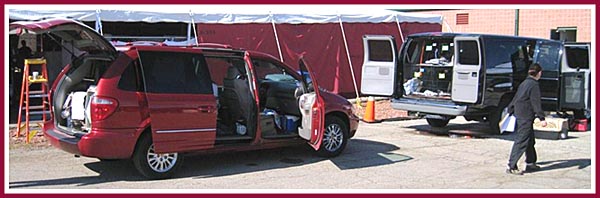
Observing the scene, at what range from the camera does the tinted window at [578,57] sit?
12311 mm

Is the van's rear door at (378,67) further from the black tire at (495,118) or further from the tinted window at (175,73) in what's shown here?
the tinted window at (175,73)

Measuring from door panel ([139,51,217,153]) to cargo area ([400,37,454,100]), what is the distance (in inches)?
208

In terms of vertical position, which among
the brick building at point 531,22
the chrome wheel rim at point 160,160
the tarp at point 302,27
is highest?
the brick building at point 531,22

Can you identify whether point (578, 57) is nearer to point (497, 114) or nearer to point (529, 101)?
point (497, 114)

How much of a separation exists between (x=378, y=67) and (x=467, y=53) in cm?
169

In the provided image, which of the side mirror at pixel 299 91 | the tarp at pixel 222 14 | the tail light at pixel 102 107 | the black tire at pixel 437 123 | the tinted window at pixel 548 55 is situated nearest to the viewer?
the tail light at pixel 102 107

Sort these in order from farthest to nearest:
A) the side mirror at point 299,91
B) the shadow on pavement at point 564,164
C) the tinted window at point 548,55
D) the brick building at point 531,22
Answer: the brick building at point 531,22 → the tinted window at point 548,55 → the side mirror at point 299,91 → the shadow on pavement at point 564,164

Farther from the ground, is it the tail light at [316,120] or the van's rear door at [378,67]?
the van's rear door at [378,67]

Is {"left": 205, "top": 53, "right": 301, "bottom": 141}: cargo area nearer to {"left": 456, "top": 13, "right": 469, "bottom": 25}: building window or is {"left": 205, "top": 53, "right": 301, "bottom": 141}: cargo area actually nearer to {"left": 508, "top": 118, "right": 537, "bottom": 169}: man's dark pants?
{"left": 508, "top": 118, "right": 537, "bottom": 169}: man's dark pants

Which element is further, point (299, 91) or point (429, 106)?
point (429, 106)

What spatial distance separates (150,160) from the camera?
24.1 ft

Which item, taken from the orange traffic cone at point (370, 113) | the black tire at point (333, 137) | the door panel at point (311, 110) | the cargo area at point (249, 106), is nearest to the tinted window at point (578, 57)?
the orange traffic cone at point (370, 113)

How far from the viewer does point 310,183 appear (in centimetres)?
739

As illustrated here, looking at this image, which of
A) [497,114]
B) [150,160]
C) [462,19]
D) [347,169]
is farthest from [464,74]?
[462,19]
